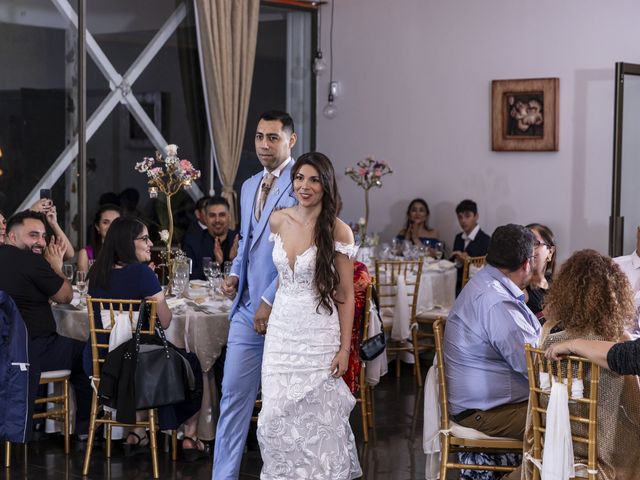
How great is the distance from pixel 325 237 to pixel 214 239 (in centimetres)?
391

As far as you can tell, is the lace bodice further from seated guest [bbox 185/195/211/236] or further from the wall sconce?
the wall sconce

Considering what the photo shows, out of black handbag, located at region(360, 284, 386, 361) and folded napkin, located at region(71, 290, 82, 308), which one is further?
folded napkin, located at region(71, 290, 82, 308)

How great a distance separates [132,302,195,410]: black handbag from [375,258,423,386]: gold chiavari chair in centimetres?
270

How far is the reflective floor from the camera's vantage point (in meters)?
5.50

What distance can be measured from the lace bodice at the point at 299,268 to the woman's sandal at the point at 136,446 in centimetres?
206

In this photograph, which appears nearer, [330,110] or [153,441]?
[153,441]

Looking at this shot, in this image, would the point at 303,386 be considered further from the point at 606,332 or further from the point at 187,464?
the point at 187,464

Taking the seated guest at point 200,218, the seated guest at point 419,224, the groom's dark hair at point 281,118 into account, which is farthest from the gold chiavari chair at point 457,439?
the seated guest at point 419,224

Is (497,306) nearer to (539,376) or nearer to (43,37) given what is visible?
(539,376)

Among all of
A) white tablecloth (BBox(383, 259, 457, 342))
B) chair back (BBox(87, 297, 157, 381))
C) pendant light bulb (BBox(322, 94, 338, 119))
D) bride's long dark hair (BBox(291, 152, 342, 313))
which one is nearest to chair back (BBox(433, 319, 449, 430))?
bride's long dark hair (BBox(291, 152, 342, 313))

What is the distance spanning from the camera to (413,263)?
8.08 meters

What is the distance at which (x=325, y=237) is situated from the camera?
4.23m

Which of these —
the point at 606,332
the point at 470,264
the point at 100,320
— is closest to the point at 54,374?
the point at 100,320

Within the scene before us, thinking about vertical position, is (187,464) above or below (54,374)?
below
